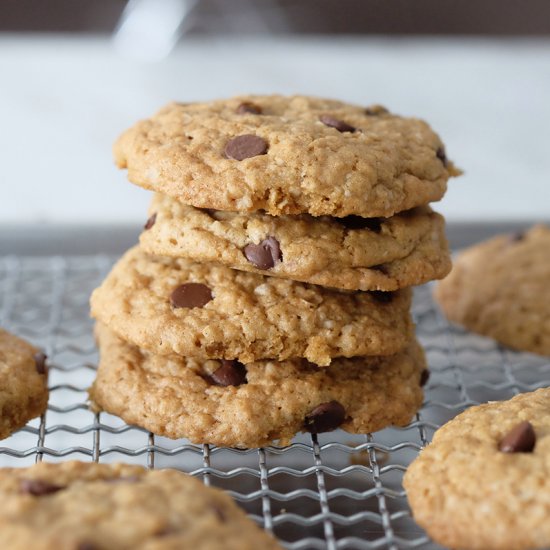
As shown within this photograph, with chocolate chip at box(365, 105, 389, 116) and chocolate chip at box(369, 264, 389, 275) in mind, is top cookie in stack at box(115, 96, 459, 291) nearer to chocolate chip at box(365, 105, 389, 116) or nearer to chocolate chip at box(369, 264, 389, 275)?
chocolate chip at box(369, 264, 389, 275)

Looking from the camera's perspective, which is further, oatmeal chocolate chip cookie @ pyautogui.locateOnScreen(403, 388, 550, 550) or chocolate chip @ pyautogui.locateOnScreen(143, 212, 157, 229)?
chocolate chip @ pyautogui.locateOnScreen(143, 212, 157, 229)

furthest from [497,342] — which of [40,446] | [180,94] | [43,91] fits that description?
[43,91]

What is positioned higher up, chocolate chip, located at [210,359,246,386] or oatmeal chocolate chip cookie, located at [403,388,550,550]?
oatmeal chocolate chip cookie, located at [403,388,550,550]

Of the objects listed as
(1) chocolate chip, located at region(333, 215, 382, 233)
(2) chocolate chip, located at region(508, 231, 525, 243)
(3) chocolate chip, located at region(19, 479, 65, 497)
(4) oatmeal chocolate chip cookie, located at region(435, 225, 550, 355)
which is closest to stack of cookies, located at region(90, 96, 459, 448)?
(1) chocolate chip, located at region(333, 215, 382, 233)

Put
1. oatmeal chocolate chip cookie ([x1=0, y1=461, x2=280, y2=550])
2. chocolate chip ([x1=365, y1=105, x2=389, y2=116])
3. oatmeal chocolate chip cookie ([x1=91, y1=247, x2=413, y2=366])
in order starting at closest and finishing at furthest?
oatmeal chocolate chip cookie ([x1=0, y1=461, x2=280, y2=550])
oatmeal chocolate chip cookie ([x1=91, y1=247, x2=413, y2=366])
chocolate chip ([x1=365, y1=105, x2=389, y2=116])

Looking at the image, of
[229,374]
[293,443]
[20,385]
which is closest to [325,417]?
[293,443]

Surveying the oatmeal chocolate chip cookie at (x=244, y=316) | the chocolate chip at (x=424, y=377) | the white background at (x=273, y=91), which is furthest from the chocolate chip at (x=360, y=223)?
the white background at (x=273, y=91)

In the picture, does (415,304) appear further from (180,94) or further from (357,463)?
(180,94)
